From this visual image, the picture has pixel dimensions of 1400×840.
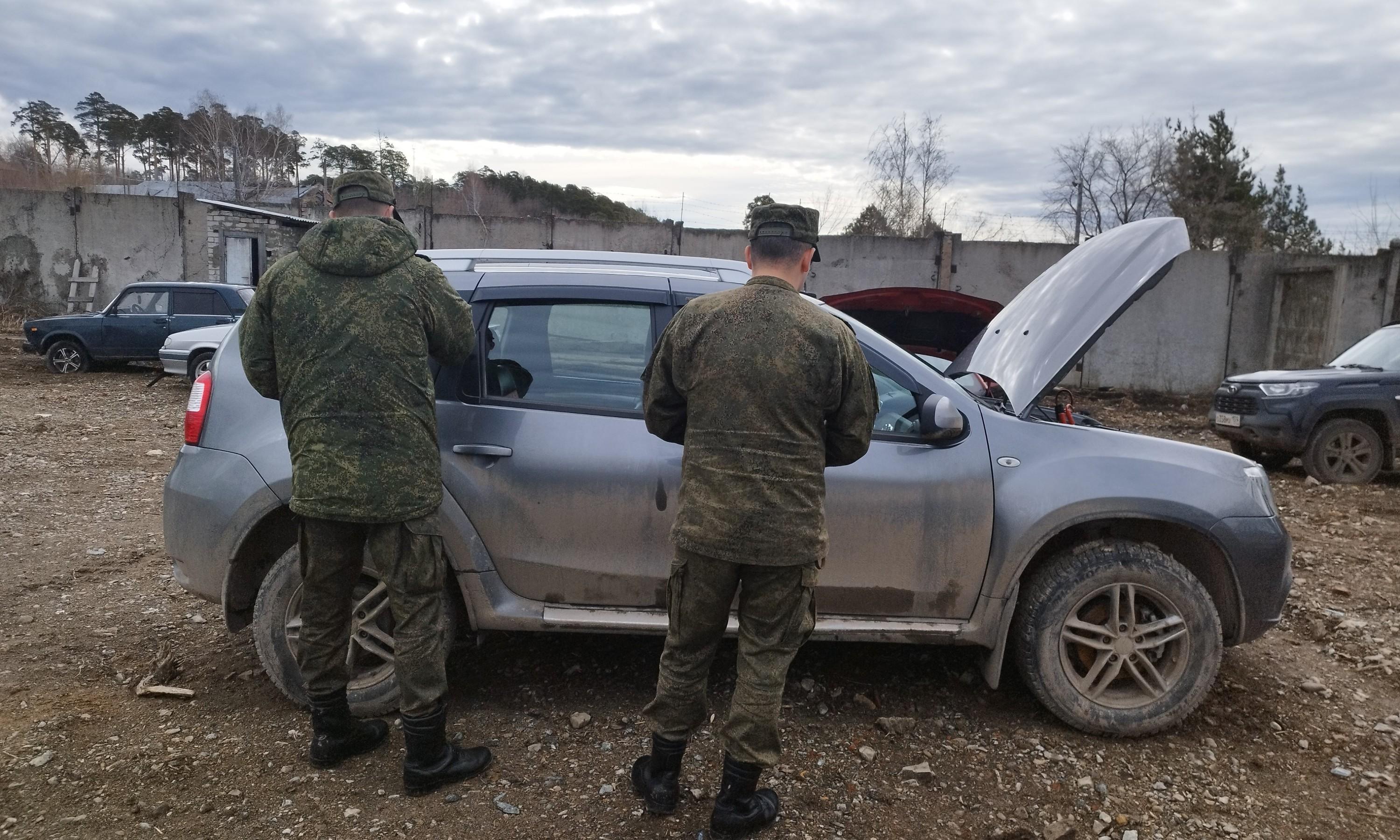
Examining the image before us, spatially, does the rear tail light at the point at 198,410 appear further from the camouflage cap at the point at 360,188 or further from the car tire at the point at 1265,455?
the car tire at the point at 1265,455

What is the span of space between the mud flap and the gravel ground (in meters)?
0.22

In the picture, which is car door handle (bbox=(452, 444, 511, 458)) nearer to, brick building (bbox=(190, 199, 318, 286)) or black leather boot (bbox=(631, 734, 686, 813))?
black leather boot (bbox=(631, 734, 686, 813))

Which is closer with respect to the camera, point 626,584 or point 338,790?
point 338,790

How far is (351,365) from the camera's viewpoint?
106 inches

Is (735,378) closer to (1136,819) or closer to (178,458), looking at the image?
(1136,819)

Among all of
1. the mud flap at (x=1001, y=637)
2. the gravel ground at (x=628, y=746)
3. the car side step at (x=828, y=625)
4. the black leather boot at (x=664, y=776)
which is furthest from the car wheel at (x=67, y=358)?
the mud flap at (x=1001, y=637)

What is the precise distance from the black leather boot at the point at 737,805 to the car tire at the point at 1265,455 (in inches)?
312

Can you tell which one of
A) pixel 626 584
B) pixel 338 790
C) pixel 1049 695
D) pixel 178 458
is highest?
pixel 178 458

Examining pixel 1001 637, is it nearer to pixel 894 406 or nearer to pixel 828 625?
pixel 828 625

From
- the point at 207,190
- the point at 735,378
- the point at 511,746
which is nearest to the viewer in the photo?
the point at 735,378

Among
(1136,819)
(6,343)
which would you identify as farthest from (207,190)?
(1136,819)

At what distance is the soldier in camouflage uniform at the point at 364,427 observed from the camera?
270cm

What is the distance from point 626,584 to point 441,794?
902mm

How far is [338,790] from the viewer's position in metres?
2.84
